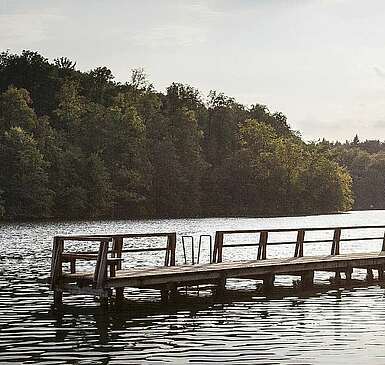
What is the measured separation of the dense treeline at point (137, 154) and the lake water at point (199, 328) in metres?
64.3

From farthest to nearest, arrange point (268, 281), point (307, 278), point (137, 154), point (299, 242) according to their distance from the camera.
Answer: point (137, 154) → point (299, 242) → point (307, 278) → point (268, 281)

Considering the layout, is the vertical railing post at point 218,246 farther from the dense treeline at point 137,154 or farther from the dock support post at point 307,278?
the dense treeline at point 137,154

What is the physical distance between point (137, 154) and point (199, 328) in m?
89.8

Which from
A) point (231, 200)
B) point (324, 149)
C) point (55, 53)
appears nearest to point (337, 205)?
point (324, 149)

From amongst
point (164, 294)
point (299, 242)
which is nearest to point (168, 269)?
point (164, 294)

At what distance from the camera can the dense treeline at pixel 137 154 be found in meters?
95.8

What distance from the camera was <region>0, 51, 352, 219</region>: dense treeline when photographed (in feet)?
314

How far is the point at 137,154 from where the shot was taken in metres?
110

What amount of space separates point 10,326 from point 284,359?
6557 mm

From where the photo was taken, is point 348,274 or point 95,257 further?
point 348,274

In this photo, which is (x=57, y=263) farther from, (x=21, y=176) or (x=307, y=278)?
(x=21, y=176)

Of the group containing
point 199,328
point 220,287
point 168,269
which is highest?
point 168,269

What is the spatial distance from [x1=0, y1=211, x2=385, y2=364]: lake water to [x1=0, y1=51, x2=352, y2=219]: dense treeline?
2533 inches

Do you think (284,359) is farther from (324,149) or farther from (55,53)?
(324,149)
